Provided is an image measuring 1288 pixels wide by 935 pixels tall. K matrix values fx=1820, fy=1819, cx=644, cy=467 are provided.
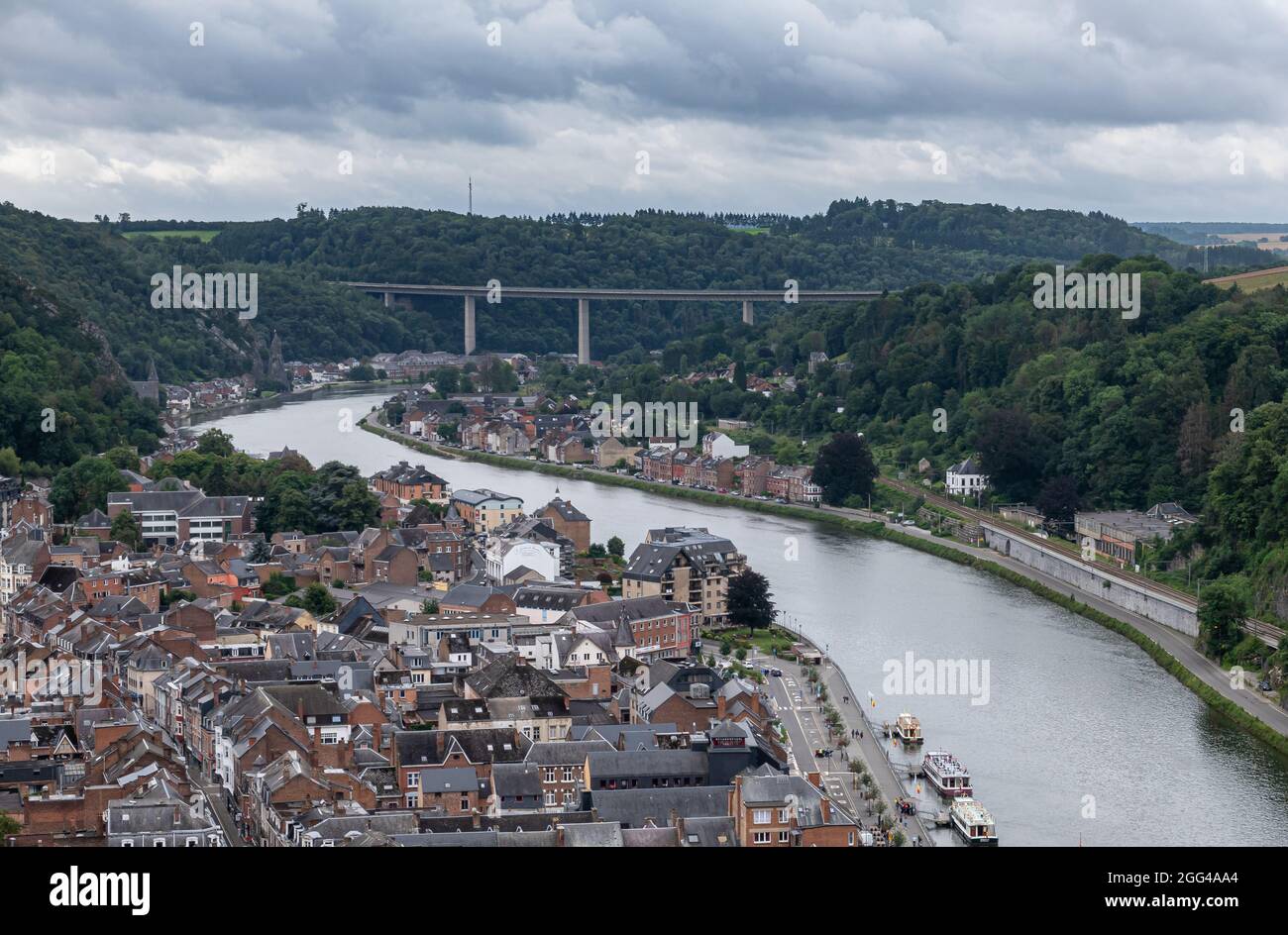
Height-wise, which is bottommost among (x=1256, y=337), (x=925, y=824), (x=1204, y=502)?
(x=925, y=824)

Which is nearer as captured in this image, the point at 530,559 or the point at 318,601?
the point at 318,601

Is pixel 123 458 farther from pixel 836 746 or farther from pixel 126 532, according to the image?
pixel 836 746

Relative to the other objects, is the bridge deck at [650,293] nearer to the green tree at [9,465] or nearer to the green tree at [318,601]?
the green tree at [9,465]

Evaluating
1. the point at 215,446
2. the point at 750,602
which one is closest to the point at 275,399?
the point at 215,446

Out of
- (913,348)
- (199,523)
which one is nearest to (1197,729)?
(199,523)
